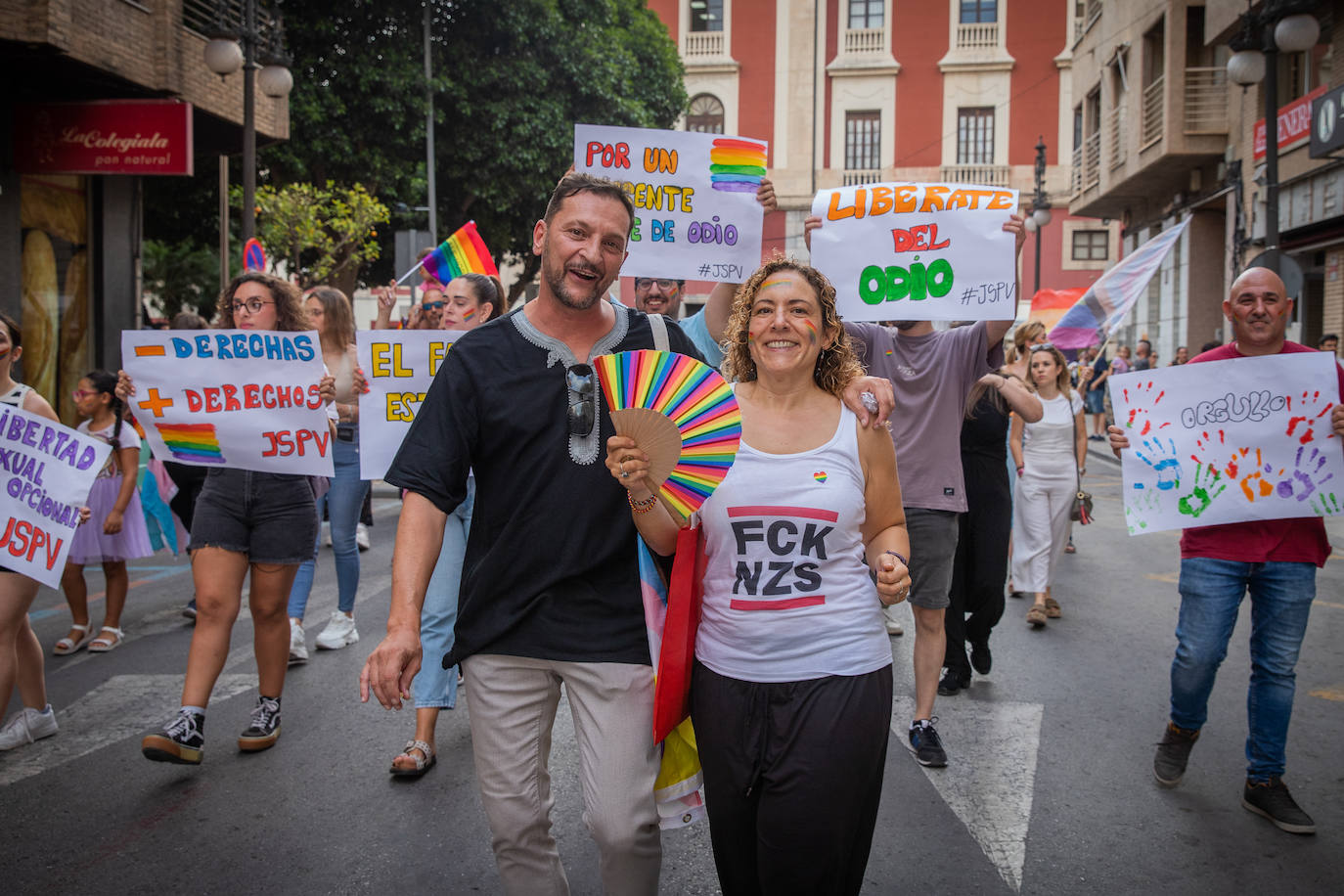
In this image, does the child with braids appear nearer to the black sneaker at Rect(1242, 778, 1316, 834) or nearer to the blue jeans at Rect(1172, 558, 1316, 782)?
the blue jeans at Rect(1172, 558, 1316, 782)

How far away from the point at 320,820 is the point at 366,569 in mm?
5204

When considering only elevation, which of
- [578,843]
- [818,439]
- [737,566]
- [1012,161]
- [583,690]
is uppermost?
[1012,161]

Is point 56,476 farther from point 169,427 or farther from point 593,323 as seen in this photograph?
point 593,323

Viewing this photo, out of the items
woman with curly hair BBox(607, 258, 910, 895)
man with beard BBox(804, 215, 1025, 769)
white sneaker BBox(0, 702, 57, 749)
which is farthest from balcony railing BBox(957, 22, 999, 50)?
woman with curly hair BBox(607, 258, 910, 895)

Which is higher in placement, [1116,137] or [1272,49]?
[1116,137]

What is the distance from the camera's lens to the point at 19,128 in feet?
40.5

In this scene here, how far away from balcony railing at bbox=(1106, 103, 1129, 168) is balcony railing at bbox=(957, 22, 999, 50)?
1578cm

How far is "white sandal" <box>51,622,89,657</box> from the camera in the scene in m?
6.52

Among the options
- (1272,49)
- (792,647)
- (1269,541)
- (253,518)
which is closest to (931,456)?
(1269,541)

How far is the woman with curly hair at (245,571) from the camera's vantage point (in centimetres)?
445

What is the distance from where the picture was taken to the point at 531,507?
9.00 feet

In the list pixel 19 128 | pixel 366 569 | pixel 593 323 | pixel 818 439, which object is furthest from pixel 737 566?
pixel 19 128

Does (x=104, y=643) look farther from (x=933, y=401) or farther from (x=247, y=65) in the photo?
(x=247, y=65)

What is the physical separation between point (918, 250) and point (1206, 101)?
20.5 m
